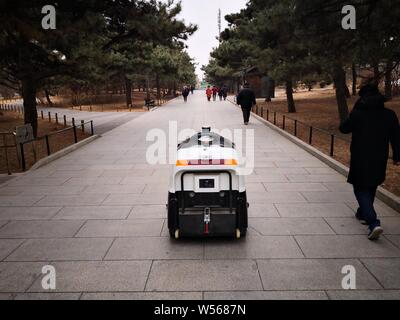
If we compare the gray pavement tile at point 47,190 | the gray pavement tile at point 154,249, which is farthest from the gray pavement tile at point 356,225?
the gray pavement tile at point 47,190

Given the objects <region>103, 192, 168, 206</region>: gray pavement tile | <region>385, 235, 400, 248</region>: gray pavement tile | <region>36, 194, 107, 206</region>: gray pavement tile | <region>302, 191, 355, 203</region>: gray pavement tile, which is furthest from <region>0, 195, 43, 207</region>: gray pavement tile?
<region>385, 235, 400, 248</region>: gray pavement tile

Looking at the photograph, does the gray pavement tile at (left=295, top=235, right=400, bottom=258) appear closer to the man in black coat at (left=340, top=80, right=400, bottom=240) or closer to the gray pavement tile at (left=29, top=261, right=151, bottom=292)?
the man in black coat at (left=340, top=80, right=400, bottom=240)

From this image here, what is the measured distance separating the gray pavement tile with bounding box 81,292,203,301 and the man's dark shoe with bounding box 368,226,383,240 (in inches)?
101

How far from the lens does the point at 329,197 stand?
689cm

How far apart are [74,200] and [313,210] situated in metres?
4.38

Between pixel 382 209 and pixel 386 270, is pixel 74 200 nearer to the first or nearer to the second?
pixel 386 270

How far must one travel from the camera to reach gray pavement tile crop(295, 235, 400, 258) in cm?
456

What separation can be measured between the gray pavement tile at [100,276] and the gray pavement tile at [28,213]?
1.93m

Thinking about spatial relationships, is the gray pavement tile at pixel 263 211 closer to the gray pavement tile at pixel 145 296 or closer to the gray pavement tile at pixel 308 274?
the gray pavement tile at pixel 308 274

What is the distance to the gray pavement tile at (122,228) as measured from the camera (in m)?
5.34

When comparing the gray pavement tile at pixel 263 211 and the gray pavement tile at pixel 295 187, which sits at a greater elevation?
the gray pavement tile at pixel 295 187

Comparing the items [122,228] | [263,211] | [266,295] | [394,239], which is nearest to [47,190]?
→ [122,228]

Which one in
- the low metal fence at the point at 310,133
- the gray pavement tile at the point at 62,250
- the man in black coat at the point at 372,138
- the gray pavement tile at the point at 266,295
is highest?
the man in black coat at the point at 372,138

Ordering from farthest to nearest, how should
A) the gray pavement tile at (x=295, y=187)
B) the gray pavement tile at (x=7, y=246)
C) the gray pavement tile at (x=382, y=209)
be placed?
the gray pavement tile at (x=295, y=187), the gray pavement tile at (x=382, y=209), the gray pavement tile at (x=7, y=246)
